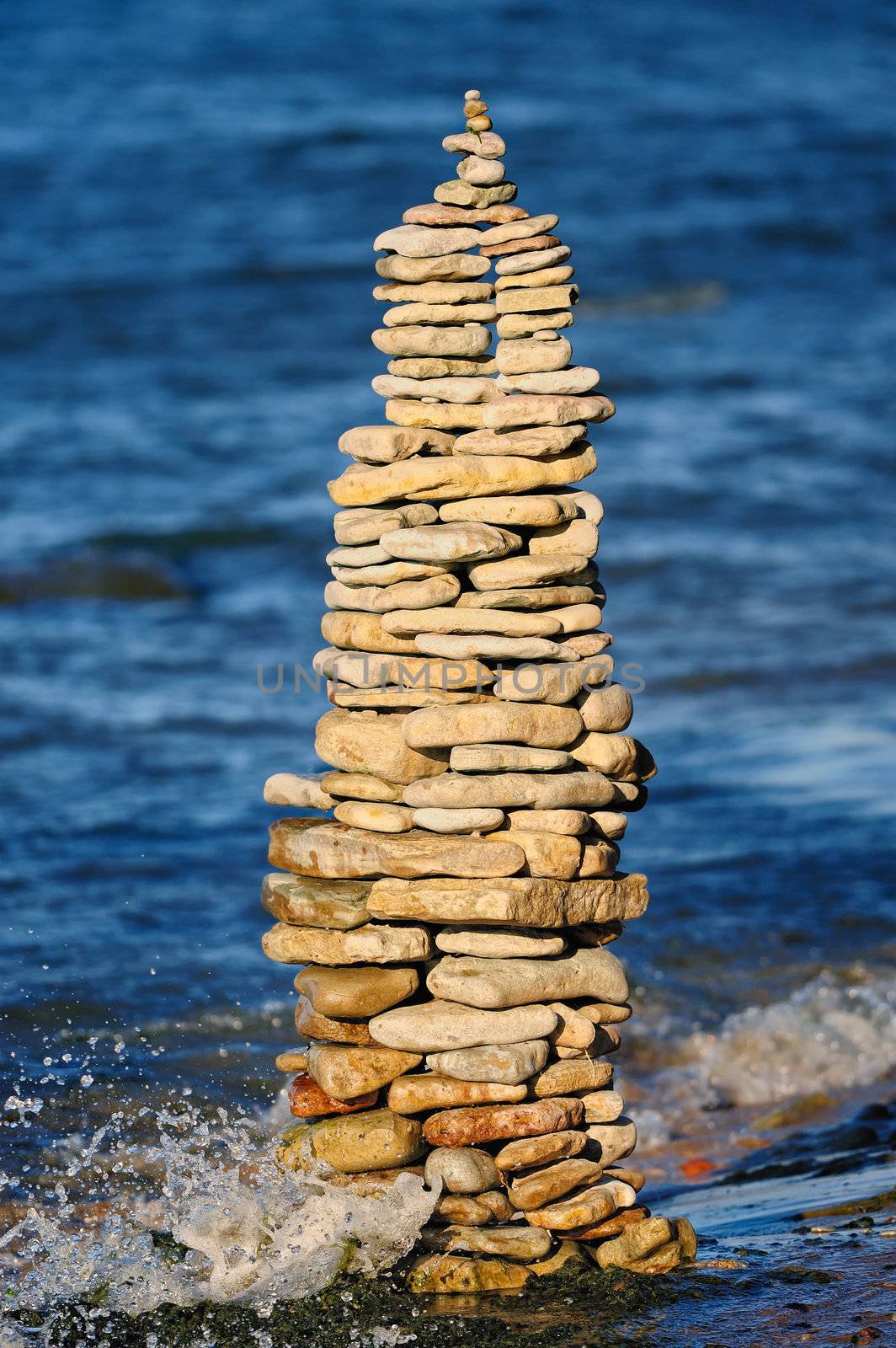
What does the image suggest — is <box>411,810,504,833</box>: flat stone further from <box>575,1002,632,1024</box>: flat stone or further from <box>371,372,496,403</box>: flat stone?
<box>371,372,496,403</box>: flat stone

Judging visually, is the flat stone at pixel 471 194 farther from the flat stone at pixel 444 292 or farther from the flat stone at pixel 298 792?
the flat stone at pixel 298 792

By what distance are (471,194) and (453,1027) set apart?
109 inches

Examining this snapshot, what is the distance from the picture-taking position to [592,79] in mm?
38625

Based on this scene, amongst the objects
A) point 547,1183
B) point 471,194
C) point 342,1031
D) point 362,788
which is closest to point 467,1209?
point 547,1183

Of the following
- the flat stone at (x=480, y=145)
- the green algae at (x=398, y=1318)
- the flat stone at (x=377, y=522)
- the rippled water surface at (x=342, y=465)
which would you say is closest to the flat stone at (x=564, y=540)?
the flat stone at (x=377, y=522)

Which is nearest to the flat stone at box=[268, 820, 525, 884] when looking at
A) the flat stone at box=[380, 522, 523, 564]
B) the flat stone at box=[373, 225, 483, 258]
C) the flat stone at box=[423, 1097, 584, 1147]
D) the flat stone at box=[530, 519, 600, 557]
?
the flat stone at box=[423, 1097, 584, 1147]

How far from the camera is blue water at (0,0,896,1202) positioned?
9930mm

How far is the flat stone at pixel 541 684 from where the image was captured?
5445 mm

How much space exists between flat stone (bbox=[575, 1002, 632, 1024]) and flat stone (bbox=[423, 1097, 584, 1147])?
40 cm

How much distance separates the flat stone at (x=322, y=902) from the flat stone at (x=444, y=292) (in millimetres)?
1996

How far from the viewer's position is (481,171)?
18.2 ft

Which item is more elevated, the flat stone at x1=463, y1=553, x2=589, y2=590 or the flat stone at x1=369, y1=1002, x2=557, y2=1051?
the flat stone at x1=463, y1=553, x2=589, y2=590

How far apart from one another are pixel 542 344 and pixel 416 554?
864 mm

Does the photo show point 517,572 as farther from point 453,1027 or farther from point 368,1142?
point 368,1142
